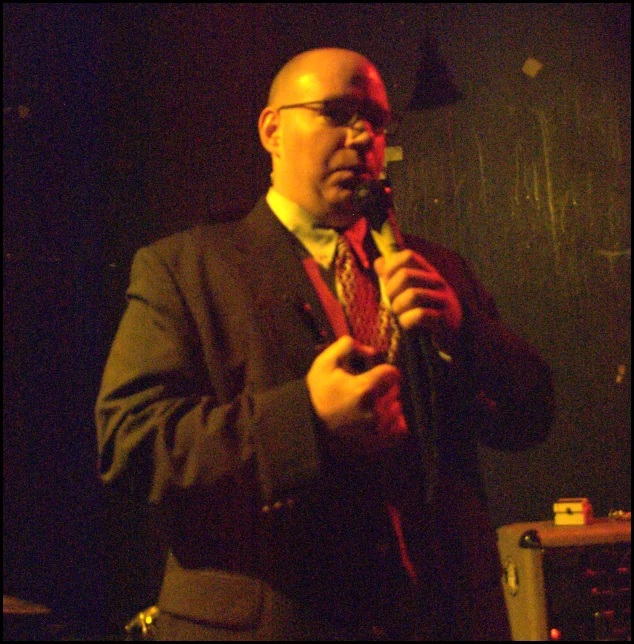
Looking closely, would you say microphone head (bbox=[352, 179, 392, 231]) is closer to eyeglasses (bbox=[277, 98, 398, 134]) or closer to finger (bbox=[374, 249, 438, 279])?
finger (bbox=[374, 249, 438, 279])

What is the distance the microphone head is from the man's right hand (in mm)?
256

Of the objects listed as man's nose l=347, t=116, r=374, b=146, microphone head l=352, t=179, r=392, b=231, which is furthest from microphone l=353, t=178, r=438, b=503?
man's nose l=347, t=116, r=374, b=146

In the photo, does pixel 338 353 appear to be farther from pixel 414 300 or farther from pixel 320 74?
pixel 320 74

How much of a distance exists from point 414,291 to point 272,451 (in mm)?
313

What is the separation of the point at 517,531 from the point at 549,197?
3.36 feet

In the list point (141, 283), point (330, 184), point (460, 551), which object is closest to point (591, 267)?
point (330, 184)

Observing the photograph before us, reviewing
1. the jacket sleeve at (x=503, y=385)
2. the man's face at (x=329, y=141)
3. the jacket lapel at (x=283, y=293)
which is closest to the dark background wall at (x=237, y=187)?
the man's face at (x=329, y=141)

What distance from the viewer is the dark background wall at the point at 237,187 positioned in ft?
6.48

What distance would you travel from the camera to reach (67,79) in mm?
2141

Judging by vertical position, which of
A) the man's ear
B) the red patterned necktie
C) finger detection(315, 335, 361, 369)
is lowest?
finger detection(315, 335, 361, 369)

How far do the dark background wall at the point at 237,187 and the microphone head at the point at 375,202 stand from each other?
992mm

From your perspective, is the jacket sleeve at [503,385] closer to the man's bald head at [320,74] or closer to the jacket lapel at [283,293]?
the jacket lapel at [283,293]

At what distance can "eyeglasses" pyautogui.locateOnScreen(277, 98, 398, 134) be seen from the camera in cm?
155

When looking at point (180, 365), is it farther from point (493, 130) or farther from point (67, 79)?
point (493, 130)
